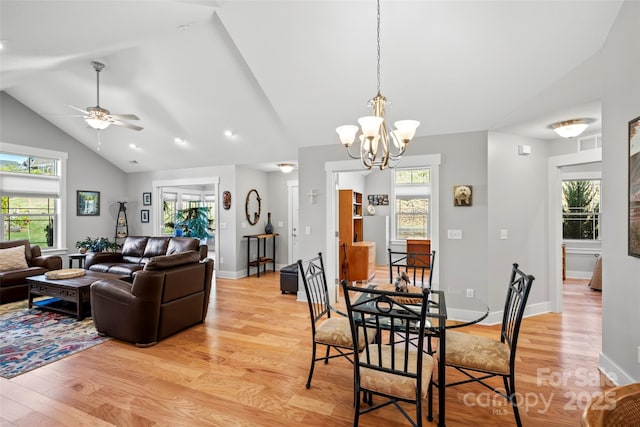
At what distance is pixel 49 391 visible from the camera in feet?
7.90

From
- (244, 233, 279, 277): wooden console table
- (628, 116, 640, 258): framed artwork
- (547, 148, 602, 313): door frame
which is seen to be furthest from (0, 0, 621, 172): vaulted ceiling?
(244, 233, 279, 277): wooden console table

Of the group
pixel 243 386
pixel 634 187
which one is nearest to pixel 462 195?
pixel 634 187

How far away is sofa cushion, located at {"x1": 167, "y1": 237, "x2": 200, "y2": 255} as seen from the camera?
5492mm

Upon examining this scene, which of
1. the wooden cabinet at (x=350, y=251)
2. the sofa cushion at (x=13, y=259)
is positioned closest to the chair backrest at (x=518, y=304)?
the wooden cabinet at (x=350, y=251)

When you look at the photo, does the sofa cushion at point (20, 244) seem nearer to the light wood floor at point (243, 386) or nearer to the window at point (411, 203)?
the light wood floor at point (243, 386)

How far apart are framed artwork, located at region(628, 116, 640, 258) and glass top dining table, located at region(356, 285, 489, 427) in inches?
43.7

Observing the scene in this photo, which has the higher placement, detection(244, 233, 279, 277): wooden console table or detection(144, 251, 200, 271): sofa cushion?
detection(144, 251, 200, 271): sofa cushion

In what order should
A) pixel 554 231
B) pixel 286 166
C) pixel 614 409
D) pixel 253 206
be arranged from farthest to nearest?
pixel 253 206
pixel 286 166
pixel 554 231
pixel 614 409

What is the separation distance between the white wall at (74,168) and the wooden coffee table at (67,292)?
107 inches

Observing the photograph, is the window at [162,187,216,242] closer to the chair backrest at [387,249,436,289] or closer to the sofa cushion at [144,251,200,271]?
the sofa cushion at [144,251,200,271]

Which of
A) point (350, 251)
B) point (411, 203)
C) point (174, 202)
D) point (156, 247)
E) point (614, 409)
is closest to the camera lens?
point (614, 409)

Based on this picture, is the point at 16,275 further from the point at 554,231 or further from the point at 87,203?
the point at 554,231

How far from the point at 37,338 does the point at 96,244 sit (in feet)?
12.9

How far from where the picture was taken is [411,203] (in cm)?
788
